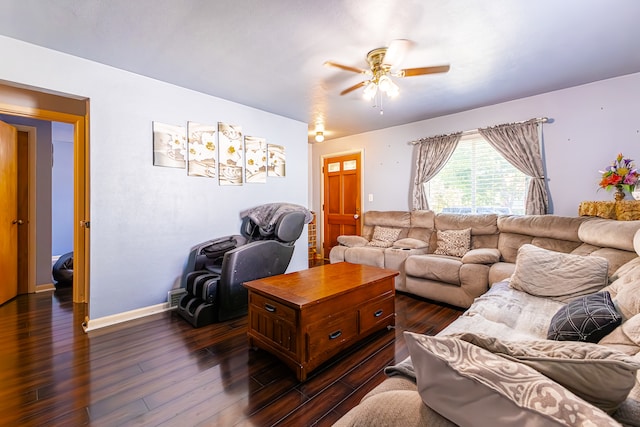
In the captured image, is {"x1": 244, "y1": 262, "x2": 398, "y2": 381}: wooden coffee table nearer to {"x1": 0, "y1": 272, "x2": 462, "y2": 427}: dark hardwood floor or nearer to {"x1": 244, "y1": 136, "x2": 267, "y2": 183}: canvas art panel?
{"x1": 0, "y1": 272, "x2": 462, "y2": 427}: dark hardwood floor

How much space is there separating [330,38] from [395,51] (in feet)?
1.71

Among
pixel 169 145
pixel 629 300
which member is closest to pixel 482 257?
pixel 629 300

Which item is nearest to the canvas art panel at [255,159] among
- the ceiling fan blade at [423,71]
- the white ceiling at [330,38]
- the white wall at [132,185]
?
the white wall at [132,185]

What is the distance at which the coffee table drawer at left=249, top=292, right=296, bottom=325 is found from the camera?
1926mm

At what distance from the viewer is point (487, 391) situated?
2.08ft

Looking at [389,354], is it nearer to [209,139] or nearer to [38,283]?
[209,139]

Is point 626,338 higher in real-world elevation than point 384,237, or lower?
lower

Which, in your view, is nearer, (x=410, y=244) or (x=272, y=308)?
(x=272, y=308)

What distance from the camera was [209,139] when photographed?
3.50 m

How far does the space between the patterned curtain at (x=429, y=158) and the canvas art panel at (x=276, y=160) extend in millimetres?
2133

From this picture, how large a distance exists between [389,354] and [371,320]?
298mm

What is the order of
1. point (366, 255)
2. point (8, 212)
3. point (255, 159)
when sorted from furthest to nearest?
point (366, 255), point (255, 159), point (8, 212)

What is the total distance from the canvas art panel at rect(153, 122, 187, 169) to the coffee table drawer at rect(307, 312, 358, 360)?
2438 millimetres

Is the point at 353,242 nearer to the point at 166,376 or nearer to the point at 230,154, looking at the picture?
the point at 230,154
